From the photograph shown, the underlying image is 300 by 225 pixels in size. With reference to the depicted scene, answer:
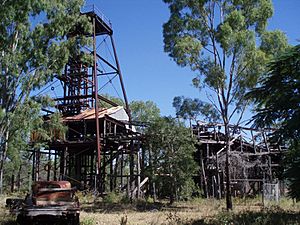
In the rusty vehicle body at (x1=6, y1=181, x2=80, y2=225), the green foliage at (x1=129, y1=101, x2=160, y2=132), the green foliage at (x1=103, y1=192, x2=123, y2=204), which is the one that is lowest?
the green foliage at (x1=103, y1=192, x2=123, y2=204)

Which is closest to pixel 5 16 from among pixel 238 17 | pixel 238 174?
pixel 238 17

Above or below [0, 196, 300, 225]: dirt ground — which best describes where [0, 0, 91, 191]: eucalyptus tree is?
above

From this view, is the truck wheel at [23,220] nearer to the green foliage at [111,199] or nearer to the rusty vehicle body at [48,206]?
the rusty vehicle body at [48,206]

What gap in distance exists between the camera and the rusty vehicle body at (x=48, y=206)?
39.8 feet

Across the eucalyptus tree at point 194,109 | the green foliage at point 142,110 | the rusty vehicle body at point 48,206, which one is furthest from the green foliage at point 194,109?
the green foliage at point 142,110

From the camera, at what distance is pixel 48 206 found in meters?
12.3

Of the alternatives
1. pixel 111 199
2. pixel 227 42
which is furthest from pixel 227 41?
pixel 111 199

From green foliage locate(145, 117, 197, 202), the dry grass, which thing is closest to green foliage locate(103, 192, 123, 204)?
the dry grass

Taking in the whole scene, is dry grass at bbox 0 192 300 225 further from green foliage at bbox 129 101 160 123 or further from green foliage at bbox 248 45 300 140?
green foliage at bbox 129 101 160 123

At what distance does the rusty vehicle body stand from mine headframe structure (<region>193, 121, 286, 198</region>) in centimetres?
1400

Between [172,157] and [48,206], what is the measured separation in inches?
417

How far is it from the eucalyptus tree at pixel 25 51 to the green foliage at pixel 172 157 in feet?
29.9

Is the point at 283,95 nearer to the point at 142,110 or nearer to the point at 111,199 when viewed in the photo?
the point at 111,199

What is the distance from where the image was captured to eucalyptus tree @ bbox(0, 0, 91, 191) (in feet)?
42.3
